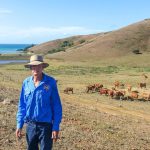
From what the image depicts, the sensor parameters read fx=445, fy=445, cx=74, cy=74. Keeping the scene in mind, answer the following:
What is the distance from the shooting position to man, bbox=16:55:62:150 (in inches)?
306

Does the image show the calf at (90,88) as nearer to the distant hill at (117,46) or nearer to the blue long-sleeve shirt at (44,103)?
the blue long-sleeve shirt at (44,103)

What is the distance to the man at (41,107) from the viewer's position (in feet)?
25.5

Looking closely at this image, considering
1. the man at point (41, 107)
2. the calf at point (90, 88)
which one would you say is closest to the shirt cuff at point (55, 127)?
the man at point (41, 107)

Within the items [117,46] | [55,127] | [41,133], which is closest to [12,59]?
[117,46]

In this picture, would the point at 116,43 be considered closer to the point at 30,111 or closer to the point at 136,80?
the point at 136,80

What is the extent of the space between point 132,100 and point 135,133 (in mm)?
14587

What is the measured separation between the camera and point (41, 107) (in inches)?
308

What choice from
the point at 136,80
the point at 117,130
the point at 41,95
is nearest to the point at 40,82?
the point at 41,95

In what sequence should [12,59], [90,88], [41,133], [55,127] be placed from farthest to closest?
[12,59], [90,88], [41,133], [55,127]

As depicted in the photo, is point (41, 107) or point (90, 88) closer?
point (41, 107)

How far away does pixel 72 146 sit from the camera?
11938 mm

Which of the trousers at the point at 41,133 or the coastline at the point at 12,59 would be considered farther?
the coastline at the point at 12,59

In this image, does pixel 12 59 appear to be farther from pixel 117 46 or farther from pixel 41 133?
pixel 41 133

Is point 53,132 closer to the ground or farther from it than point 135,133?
farther from it
